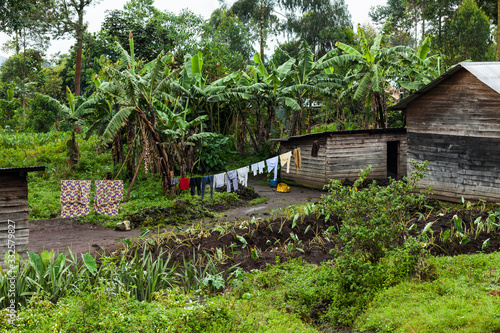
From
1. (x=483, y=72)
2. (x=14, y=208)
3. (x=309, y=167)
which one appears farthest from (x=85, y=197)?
(x=483, y=72)

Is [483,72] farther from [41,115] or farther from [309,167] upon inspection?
[41,115]

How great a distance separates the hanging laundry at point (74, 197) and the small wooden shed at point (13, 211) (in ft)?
→ 11.1


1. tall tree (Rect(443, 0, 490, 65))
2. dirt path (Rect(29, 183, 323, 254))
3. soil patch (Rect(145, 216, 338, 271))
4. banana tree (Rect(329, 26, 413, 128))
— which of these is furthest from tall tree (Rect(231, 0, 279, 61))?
soil patch (Rect(145, 216, 338, 271))

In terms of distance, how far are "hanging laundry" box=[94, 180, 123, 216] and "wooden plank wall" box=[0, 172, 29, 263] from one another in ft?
13.0

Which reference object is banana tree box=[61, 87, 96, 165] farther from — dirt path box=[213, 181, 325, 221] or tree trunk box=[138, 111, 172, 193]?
dirt path box=[213, 181, 325, 221]

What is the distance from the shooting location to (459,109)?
13.7 meters

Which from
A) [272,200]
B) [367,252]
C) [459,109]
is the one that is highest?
[459,109]

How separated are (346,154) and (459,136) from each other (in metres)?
4.77

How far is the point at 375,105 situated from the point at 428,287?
47.8ft

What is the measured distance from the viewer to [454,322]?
5.21 m

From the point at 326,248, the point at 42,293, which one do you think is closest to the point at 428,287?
the point at 326,248

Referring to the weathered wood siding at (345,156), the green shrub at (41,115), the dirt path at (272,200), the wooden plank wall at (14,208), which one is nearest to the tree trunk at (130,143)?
the dirt path at (272,200)

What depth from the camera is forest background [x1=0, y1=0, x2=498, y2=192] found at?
51.0 ft

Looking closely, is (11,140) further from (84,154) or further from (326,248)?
(326,248)
